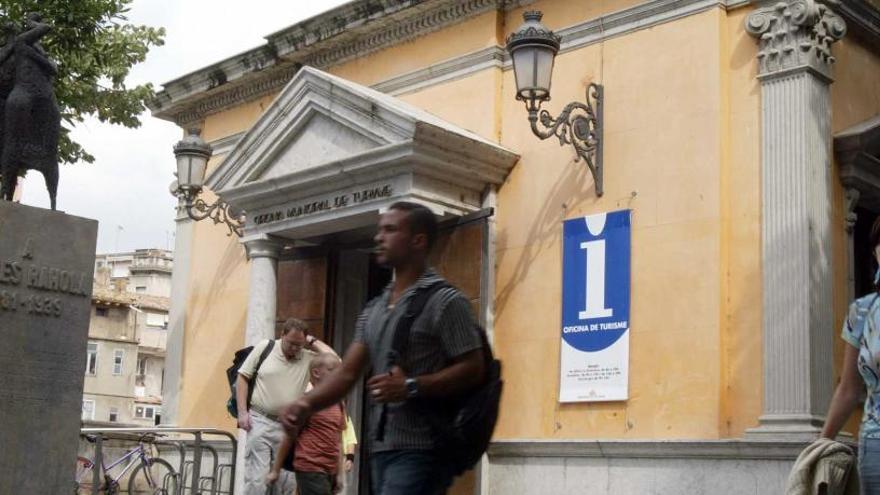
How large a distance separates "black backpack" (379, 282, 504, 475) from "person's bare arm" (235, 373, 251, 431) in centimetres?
545

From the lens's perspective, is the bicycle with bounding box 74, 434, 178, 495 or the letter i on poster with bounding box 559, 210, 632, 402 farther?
the bicycle with bounding box 74, 434, 178, 495

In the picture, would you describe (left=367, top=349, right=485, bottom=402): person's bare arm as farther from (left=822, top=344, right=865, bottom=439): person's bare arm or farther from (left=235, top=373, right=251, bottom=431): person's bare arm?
(left=235, top=373, right=251, bottom=431): person's bare arm

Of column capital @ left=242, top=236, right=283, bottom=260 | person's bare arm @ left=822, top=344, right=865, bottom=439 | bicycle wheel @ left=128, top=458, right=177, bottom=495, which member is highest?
column capital @ left=242, top=236, right=283, bottom=260

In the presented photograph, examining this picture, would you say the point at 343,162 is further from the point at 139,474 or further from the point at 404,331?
the point at 404,331

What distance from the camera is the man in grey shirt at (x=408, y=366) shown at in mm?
4426

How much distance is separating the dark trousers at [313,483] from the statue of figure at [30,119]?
2576 mm

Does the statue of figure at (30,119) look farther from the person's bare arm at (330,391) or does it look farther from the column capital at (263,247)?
the column capital at (263,247)

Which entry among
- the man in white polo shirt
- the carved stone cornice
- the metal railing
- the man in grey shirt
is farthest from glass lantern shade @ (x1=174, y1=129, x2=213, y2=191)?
the man in grey shirt

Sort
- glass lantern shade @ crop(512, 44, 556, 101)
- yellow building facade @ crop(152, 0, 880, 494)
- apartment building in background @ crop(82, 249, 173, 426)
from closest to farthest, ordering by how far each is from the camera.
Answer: yellow building facade @ crop(152, 0, 880, 494)
glass lantern shade @ crop(512, 44, 556, 101)
apartment building in background @ crop(82, 249, 173, 426)

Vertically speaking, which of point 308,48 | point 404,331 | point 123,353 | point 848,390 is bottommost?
point 848,390

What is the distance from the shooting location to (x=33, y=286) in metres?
7.75

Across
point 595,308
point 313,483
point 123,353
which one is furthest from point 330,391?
point 123,353

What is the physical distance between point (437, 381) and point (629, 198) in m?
6.92

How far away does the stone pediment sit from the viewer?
38.7 feet
